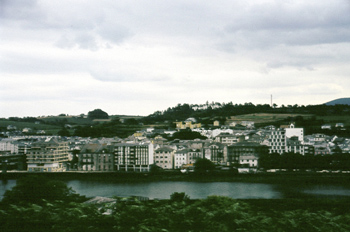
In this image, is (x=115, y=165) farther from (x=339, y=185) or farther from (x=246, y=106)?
(x=246, y=106)

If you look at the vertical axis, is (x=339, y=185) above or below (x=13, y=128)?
below

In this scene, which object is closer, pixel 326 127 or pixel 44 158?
pixel 44 158

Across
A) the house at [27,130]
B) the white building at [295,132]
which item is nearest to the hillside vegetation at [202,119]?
the house at [27,130]

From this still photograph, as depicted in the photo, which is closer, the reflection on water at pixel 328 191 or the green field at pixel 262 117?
the reflection on water at pixel 328 191

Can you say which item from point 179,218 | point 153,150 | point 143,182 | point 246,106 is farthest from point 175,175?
point 246,106

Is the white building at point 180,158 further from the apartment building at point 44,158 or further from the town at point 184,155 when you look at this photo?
the apartment building at point 44,158

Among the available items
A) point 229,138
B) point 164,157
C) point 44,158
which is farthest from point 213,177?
point 44,158

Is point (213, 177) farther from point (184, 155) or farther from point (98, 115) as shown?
point (98, 115)

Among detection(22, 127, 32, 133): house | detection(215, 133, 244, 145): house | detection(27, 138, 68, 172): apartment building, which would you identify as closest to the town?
detection(27, 138, 68, 172): apartment building
